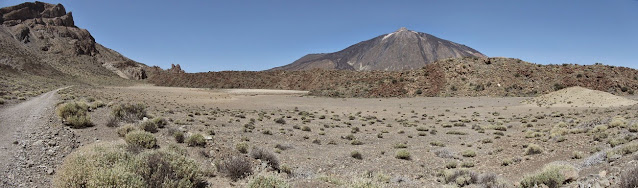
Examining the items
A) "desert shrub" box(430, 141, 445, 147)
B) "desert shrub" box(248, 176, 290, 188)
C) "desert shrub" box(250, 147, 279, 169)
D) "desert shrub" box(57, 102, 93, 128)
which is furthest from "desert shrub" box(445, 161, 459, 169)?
"desert shrub" box(57, 102, 93, 128)

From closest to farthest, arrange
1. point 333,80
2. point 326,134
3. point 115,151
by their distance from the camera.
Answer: point 115,151 → point 326,134 → point 333,80

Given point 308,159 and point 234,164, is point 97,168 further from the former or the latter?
point 308,159

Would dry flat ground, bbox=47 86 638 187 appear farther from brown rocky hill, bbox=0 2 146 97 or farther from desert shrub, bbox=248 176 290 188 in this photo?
brown rocky hill, bbox=0 2 146 97

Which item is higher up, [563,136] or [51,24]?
[51,24]

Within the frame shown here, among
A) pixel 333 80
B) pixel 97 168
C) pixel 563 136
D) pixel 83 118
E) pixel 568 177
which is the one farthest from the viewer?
pixel 333 80

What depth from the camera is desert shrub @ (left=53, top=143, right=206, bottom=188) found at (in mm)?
4863

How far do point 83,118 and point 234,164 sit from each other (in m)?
7.11

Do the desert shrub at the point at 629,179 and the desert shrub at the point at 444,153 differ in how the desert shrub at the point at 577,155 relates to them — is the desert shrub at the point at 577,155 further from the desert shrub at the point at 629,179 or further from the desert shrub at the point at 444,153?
the desert shrub at the point at 629,179

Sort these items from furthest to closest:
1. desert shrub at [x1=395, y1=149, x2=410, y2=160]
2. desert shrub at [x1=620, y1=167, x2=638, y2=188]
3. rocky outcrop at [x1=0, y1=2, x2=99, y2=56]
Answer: rocky outcrop at [x1=0, y1=2, x2=99, y2=56] < desert shrub at [x1=395, y1=149, x2=410, y2=160] < desert shrub at [x1=620, y1=167, x2=638, y2=188]

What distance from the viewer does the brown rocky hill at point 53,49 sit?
71312 mm

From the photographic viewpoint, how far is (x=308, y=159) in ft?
37.4

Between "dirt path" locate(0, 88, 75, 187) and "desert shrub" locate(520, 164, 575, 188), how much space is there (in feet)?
30.5

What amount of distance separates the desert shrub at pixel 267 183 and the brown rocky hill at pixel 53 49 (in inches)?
3115

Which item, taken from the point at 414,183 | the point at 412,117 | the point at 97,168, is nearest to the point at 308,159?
the point at 414,183
